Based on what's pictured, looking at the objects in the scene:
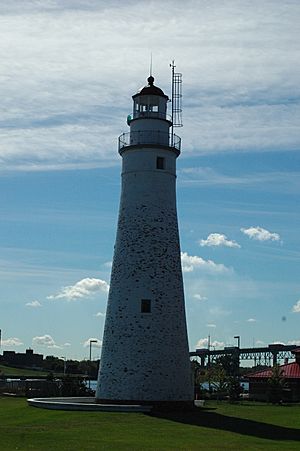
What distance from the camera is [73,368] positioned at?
138500 millimetres

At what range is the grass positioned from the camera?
2411 cm

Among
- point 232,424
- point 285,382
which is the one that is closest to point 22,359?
point 285,382

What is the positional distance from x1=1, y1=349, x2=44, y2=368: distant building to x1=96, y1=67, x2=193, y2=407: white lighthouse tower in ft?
484

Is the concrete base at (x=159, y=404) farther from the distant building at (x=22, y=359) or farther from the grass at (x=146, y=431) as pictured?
the distant building at (x=22, y=359)

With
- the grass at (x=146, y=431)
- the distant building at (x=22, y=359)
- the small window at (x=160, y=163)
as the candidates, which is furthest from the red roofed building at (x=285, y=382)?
the distant building at (x=22, y=359)

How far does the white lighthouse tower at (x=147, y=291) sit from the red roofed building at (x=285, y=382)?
20.9 metres

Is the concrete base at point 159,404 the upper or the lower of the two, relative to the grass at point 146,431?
upper

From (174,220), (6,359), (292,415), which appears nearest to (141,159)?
A: (174,220)

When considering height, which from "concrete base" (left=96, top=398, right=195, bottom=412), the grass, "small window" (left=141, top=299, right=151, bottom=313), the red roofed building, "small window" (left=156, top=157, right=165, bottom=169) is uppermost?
"small window" (left=156, top=157, right=165, bottom=169)

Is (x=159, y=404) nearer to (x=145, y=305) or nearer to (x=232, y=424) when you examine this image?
(x=145, y=305)

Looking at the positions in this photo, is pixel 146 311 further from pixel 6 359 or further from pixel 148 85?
pixel 6 359

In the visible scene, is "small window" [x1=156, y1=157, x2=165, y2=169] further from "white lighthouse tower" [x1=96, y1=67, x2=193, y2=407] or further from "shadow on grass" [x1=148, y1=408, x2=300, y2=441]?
"shadow on grass" [x1=148, y1=408, x2=300, y2=441]

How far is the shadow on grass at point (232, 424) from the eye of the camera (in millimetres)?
28266

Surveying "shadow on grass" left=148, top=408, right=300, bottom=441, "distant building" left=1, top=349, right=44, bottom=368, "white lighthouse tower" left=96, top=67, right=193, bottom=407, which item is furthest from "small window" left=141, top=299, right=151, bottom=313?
"distant building" left=1, top=349, right=44, bottom=368
